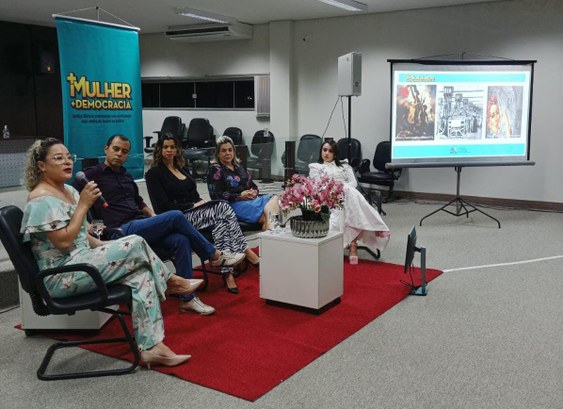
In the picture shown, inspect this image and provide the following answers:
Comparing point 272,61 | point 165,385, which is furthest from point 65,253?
point 272,61

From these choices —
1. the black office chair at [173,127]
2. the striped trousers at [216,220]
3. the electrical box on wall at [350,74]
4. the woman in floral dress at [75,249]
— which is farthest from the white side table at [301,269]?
the black office chair at [173,127]

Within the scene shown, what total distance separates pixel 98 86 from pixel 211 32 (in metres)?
4.58

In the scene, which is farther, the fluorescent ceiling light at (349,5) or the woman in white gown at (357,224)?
the fluorescent ceiling light at (349,5)

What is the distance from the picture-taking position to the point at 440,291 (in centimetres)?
409

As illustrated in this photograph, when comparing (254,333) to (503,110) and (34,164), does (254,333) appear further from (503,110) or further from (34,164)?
(503,110)

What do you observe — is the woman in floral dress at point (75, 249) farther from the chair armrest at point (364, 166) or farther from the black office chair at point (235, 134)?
the black office chair at point (235, 134)

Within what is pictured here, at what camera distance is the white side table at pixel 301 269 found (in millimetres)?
3549

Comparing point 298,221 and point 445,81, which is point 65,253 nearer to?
point 298,221

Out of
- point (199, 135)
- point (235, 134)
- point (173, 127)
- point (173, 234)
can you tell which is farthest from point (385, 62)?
point (173, 234)

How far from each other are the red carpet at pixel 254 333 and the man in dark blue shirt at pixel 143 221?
214mm

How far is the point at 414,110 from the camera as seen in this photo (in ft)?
21.0

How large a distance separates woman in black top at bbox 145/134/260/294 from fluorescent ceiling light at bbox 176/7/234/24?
4.20 meters

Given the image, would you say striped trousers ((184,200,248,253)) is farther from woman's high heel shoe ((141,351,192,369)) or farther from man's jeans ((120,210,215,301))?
woman's high heel shoe ((141,351,192,369))

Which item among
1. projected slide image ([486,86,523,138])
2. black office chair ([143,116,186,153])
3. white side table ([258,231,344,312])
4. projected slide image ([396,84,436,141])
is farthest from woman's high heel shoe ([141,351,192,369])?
black office chair ([143,116,186,153])
